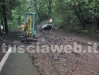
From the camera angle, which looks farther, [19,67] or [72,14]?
[72,14]

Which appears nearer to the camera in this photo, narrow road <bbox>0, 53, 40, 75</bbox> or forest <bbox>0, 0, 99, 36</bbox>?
narrow road <bbox>0, 53, 40, 75</bbox>

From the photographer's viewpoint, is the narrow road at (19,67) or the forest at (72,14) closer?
the narrow road at (19,67)

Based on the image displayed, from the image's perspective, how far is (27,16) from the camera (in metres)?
21.4

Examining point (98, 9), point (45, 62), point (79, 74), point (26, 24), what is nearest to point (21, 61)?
point (45, 62)

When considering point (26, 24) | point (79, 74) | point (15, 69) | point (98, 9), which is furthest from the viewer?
point (98, 9)

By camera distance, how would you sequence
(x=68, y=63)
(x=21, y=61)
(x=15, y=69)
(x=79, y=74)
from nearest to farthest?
(x=79, y=74), (x=15, y=69), (x=68, y=63), (x=21, y=61)

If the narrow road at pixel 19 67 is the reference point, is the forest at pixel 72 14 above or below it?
above

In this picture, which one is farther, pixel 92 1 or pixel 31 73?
pixel 92 1

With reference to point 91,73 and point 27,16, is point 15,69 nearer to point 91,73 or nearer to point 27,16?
point 91,73

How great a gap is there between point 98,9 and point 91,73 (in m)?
16.7

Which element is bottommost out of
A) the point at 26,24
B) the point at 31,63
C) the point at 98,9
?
the point at 31,63

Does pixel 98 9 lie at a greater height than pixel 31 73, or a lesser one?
greater

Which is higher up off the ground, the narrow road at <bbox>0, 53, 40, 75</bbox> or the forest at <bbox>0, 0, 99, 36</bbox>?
the forest at <bbox>0, 0, 99, 36</bbox>

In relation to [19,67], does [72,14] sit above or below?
above
